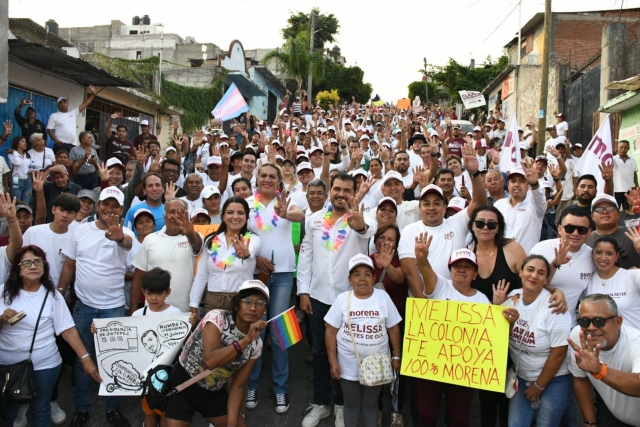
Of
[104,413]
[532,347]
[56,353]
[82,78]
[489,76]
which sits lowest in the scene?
[104,413]

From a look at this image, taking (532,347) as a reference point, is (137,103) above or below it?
above

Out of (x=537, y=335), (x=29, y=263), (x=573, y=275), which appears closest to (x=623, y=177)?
(x=573, y=275)

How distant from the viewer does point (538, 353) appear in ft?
12.7

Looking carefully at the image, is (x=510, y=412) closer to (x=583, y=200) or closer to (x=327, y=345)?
(x=327, y=345)

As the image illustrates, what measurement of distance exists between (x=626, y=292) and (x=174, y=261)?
3924 mm

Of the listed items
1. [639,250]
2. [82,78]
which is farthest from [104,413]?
[82,78]

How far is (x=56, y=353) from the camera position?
4398 millimetres

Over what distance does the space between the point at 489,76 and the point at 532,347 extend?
35018mm

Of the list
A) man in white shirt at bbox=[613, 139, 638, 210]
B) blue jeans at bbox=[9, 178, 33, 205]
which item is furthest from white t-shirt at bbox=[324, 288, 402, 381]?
blue jeans at bbox=[9, 178, 33, 205]

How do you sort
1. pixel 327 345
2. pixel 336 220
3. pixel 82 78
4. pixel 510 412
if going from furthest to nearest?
pixel 82 78 → pixel 336 220 → pixel 327 345 → pixel 510 412

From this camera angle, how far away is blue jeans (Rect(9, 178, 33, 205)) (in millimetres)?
8789

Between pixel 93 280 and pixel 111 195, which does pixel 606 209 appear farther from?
pixel 93 280

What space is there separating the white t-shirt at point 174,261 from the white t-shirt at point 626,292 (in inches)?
143

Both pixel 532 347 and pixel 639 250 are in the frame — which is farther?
pixel 639 250
